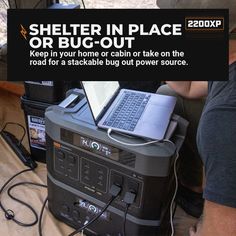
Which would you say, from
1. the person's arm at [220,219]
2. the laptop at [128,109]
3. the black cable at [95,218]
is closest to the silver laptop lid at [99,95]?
the laptop at [128,109]

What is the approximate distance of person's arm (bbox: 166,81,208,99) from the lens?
4.11 ft

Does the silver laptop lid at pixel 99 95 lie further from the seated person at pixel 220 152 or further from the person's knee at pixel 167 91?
the seated person at pixel 220 152

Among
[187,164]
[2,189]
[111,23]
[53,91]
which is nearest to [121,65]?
[111,23]

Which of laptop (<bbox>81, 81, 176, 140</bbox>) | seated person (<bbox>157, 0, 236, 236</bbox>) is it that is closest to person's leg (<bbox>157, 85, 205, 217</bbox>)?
laptop (<bbox>81, 81, 176, 140</bbox>)

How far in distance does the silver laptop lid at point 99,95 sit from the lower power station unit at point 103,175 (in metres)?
0.04

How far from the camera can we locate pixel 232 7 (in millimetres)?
873

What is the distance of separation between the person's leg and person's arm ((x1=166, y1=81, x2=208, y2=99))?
43 millimetres

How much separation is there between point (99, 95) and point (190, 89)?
340 mm

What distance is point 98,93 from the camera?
3.64 feet

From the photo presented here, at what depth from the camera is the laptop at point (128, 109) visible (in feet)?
3.42

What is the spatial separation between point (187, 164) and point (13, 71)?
0.73 metres

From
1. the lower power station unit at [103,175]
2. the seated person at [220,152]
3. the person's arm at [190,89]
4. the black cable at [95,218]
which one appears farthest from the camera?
the person's arm at [190,89]

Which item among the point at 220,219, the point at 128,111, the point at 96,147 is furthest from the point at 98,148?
the point at 220,219

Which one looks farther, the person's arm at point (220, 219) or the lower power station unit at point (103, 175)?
the lower power station unit at point (103, 175)
